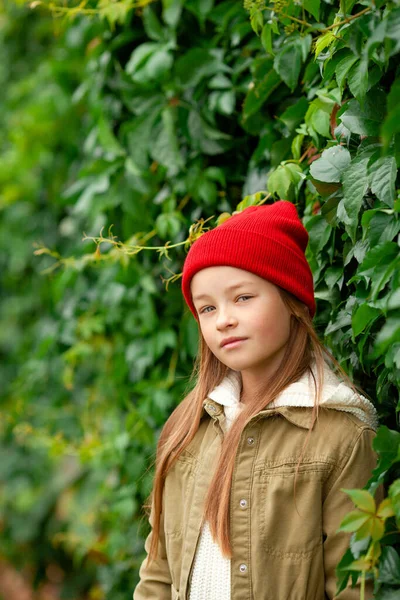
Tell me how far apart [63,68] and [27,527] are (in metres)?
2.40

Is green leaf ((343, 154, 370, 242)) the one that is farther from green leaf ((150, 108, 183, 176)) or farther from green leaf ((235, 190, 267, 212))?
green leaf ((150, 108, 183, 176))

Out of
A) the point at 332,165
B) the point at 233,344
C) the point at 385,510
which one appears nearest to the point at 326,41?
the point at 332,165

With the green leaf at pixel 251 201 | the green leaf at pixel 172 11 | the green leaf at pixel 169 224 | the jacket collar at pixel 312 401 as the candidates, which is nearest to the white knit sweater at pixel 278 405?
the jacket collar at pixel 312 401

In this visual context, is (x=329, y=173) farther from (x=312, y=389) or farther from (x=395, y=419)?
(x=395, y=419)

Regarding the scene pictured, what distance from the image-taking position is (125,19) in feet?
8.12

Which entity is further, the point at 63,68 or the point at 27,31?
the point at 27,31

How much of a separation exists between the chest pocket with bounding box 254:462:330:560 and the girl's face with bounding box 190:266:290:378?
231 millimetres

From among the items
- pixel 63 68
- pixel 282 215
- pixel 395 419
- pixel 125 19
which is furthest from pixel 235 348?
pixel 63 68

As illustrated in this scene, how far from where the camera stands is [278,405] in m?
1.54

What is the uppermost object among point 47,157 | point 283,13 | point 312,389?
point 283,13

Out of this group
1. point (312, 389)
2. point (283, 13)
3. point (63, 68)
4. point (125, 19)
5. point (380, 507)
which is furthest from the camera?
point (63, 68)

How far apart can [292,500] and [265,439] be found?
13 cm

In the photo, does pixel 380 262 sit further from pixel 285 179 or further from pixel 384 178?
pixel 285 179

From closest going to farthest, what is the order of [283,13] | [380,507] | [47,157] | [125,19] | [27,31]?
[380,507] → [283,13] → [125,19] → [47,157] → [27,31]
